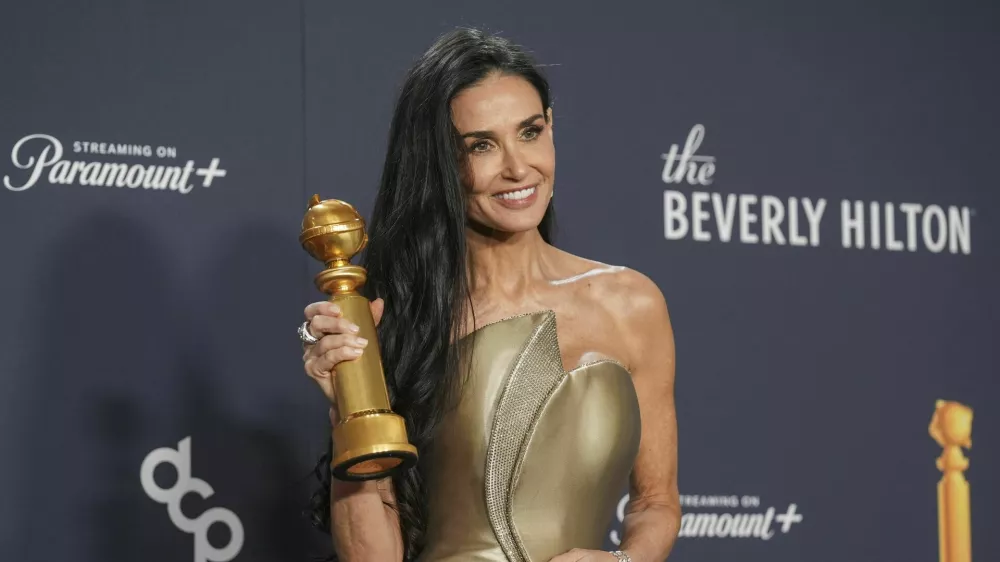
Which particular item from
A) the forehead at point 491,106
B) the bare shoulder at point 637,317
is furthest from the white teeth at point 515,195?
the bare shoulder at point 637,317

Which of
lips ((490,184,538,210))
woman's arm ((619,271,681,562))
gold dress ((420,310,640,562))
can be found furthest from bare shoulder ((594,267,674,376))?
lips ((490,184,538,210))

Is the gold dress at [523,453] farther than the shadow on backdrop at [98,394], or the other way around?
the shadow on backdrop at [98,394]

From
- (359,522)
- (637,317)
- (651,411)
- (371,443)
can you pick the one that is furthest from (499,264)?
(371,443)

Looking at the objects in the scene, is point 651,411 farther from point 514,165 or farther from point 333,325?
point 333,325

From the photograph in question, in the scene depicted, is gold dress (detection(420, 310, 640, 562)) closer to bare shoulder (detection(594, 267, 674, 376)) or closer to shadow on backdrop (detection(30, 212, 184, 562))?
bare shoulder (detection(594, 267, 674, 376))

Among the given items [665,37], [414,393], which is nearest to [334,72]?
[665,37]

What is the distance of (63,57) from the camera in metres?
2.96

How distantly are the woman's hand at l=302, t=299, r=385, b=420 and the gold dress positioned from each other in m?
0.34

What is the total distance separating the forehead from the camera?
2244 millimetres

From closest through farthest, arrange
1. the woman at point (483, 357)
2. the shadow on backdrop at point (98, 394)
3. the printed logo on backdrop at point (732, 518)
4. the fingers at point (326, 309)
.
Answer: the fingers at point (326, 309) → the woman at point (483, 357) → the shadow on backdrop at point (98, 394) → the printed logo on backdrop at point (732, 518)

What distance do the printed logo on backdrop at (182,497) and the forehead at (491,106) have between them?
109 centimetres

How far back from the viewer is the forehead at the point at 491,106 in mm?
2244

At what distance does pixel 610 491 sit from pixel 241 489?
0.99 metres

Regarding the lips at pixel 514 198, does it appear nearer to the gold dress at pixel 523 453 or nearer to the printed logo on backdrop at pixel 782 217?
the gold dress at pixel 523 453
